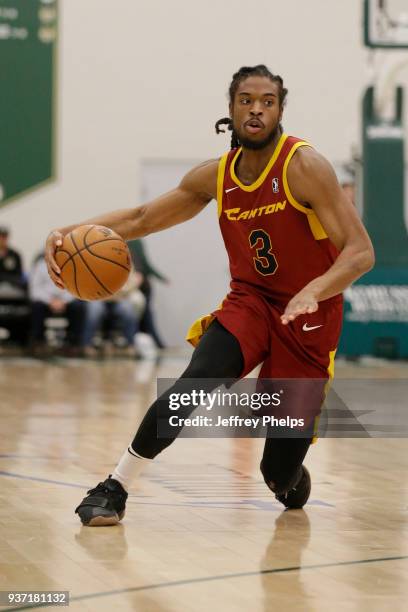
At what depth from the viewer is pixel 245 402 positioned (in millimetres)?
5027

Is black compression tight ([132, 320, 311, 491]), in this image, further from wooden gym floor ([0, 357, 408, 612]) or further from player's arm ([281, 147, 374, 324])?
player's arm ([281, 147, 374, 324])

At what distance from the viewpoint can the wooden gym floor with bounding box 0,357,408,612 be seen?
356 cm

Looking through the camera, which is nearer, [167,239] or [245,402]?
[245,402]

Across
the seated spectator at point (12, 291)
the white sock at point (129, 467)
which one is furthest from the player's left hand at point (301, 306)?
the seated spectator at point (12, 291)

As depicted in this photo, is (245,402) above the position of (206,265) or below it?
above

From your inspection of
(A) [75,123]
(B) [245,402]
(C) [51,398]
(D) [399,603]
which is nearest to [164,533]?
(B) [245,402]

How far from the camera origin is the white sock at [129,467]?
4633 mm

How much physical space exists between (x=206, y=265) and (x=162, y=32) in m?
3.34

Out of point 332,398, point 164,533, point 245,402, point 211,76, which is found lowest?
point 332,398

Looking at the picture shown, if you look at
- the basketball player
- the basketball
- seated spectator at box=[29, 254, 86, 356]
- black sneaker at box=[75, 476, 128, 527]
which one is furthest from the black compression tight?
seated spectator at box=[29, 254, 86, 356]

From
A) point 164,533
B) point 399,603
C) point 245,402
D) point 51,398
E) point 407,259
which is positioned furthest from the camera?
point 407,259

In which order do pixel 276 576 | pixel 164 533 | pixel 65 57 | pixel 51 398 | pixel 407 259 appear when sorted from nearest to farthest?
pixel 276 576 → pixel 164 533 → pixel 51 398 → pixel 407 259 → pixel 65 57

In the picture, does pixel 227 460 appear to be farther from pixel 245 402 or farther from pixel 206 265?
pixel 206 265

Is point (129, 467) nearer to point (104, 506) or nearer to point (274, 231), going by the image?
point (104, 506)
